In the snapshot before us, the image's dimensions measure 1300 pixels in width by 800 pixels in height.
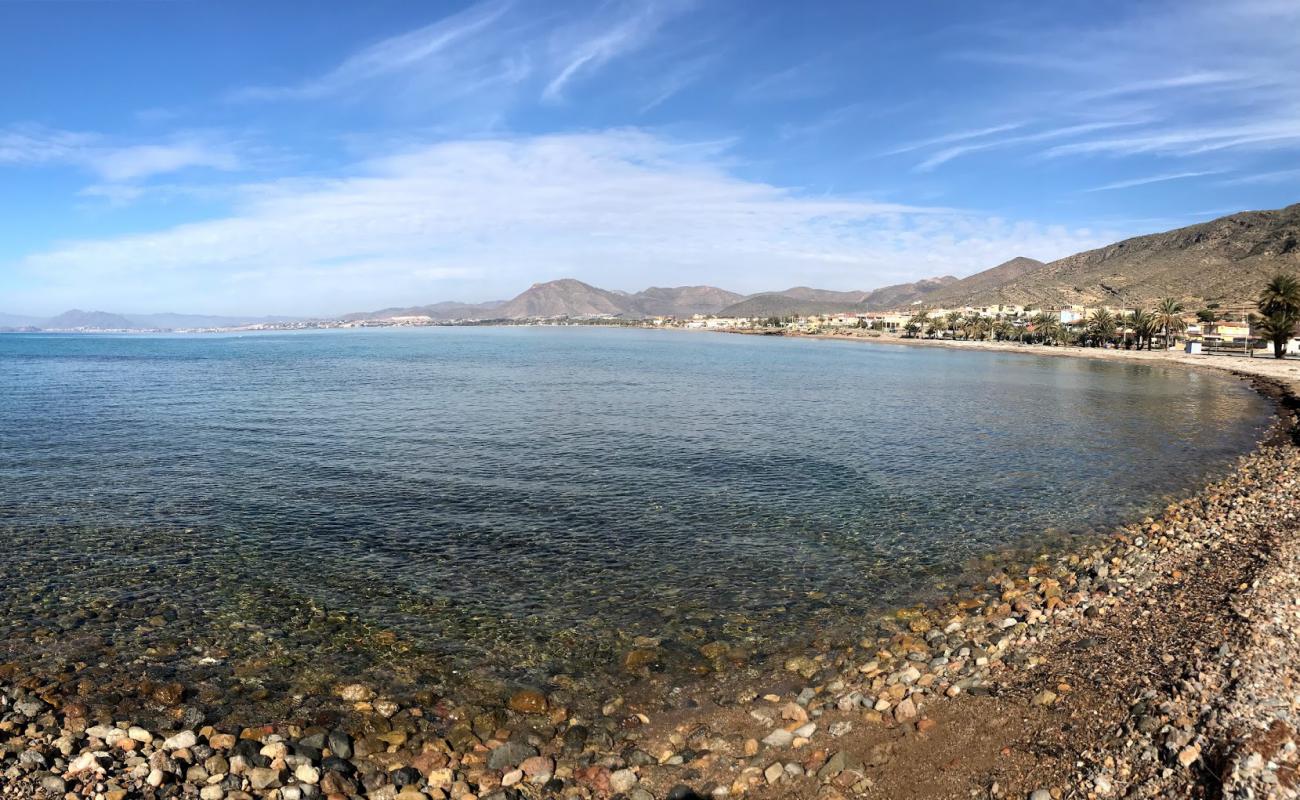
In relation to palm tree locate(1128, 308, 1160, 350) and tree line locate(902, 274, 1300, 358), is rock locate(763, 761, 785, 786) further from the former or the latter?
palm tree locate(1128, 308, 1160, 350)

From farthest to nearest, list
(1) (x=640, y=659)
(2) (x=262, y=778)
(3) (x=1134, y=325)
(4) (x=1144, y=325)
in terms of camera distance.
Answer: (3) (x=1134, y=325)
(4) (x=1144, y=325)
(1) (x=640, y=659)
(2) (x=262, y=778)

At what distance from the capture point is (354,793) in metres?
8.32

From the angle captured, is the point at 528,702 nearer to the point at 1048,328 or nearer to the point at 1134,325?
the point at 1134,325

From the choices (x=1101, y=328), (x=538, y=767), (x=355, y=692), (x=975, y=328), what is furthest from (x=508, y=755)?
(x=975, y=328)

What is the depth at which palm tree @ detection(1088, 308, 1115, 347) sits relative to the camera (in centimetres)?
13225

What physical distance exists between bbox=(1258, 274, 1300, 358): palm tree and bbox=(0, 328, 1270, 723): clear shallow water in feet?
184

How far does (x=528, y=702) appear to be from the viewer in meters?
10.6

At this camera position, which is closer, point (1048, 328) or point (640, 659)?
point (640, 659)

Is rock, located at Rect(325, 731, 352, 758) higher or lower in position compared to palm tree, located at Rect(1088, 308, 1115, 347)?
lower

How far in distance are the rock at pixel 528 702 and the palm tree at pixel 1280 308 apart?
106 metres

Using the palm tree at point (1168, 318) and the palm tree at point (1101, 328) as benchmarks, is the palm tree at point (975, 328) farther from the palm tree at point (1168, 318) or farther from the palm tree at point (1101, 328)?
the palm tree at point (1168, 318)

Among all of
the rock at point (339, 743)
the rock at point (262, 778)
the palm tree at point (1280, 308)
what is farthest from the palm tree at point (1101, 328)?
the rock at point (262, 778)

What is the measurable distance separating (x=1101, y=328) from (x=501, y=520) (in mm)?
147025

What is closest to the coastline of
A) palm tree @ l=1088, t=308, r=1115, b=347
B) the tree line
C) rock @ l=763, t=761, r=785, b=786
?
rock @ l=763, t=761, r=785, b=786
